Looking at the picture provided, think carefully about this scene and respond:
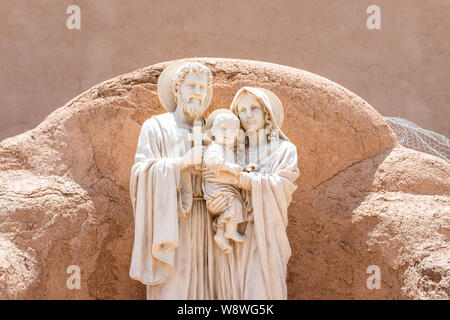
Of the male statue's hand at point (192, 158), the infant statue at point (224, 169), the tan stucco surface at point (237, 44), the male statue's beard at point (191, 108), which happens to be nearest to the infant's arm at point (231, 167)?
the infant statue at point (224, 169)

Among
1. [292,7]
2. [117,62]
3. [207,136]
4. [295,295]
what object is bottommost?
[295,295]

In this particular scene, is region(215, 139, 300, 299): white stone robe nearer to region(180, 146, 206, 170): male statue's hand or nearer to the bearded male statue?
the bearded male statue

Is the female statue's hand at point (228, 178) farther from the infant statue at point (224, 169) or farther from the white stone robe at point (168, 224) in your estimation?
the white stone robe at point (168, 224)

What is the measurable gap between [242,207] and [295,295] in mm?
1575

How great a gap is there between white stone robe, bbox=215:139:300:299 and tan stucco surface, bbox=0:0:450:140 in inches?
167

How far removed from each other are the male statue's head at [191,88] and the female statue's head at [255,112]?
0.34 metres

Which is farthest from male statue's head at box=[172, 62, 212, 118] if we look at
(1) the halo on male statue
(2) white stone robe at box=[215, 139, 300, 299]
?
(2) white stone robe at box=[215, 139, 300, 299]

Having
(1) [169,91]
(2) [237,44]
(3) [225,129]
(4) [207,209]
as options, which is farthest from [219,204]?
(2) [237,44]

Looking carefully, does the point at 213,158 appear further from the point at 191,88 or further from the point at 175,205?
the point at 191,88

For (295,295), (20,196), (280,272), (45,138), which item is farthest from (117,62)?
(280,272)

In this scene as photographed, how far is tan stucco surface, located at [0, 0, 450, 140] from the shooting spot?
10.9m

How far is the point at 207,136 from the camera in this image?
24.0ft

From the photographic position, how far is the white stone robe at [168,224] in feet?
22.5

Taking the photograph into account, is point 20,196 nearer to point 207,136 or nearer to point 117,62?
point 207,136
